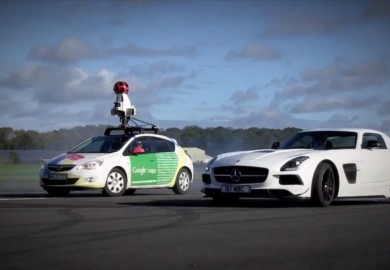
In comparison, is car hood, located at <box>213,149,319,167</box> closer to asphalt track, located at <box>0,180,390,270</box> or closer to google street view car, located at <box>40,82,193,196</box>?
asphalt track, located at <box>0,180,390,270</box>

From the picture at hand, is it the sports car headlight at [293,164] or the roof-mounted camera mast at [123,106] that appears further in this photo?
the roof-mounted camera mast at [123,106]

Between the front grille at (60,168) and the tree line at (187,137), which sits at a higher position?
the tree line at (187,137)

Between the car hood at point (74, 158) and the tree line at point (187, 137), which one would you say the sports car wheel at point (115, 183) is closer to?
the car hood at point (74, 158)

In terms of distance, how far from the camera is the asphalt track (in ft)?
20.1

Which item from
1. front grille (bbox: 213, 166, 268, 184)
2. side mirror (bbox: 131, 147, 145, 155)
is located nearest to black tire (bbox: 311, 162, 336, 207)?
front grille (bbox: 213, 166, 268, 184)

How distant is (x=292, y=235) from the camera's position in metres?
7.89

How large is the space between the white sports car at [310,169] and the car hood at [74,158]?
4.17 m

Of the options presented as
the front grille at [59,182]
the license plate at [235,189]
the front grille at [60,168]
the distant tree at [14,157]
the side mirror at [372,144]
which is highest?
the distant tree at [14,157]

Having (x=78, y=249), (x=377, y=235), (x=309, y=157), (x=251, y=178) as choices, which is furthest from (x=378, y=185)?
(x=78, y=249)

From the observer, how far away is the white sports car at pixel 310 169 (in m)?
11.4

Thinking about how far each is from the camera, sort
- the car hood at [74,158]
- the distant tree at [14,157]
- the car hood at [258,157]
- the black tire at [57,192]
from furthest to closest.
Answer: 1. the distant tree at [14,157]
2. the black tire at [57,192]
3. the car hood at [74,158]
4. the car hood at [258,157]

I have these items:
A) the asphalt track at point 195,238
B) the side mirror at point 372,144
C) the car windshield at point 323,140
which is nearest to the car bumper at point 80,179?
the asphalt track at point 195,238

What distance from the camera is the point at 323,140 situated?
1284 centimetres

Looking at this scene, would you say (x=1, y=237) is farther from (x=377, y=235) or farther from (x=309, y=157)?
(x=309, y=157)
